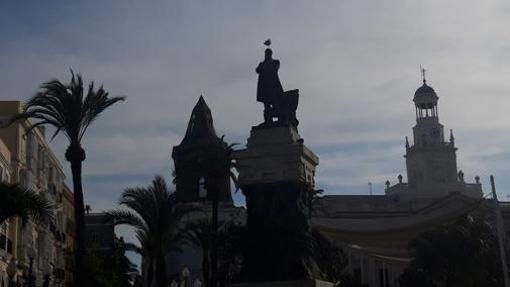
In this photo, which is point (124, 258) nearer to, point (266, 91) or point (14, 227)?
point (14, 227)

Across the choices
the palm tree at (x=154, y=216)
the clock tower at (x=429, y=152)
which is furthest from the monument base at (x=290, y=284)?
the clock tower at (x=429, y=152)

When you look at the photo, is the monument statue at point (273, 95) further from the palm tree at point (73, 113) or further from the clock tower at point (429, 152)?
the clock tower at point (429, 152)

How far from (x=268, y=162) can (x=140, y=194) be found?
19.4 metres

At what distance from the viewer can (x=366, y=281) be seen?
83.1 metres

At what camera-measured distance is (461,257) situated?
4869cm

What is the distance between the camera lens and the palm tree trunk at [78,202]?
30391mm

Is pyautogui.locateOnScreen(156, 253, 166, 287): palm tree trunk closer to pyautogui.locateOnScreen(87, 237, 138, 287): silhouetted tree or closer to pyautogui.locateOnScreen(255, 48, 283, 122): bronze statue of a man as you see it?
pyautogui.locateOnScreen(87, 237, 138, 287): silhouetted tree

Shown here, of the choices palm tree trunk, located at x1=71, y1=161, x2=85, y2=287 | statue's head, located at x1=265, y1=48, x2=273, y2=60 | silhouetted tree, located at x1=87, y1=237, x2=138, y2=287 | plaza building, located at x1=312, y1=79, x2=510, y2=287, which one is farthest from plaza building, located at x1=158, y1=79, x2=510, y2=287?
statue's head, located at x1=265, y1=48, x2=273, y2=60

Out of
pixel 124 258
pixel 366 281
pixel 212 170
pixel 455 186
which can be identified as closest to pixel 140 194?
pixel 212 170

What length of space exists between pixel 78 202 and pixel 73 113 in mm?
→ 3315

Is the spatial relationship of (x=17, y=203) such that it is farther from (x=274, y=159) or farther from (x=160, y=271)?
(x=160, y=271)

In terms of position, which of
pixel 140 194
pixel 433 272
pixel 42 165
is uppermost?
pixel 42 165

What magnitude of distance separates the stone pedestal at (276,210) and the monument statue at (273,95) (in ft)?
4.56

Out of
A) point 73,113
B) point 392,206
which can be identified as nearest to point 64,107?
point 73,113
